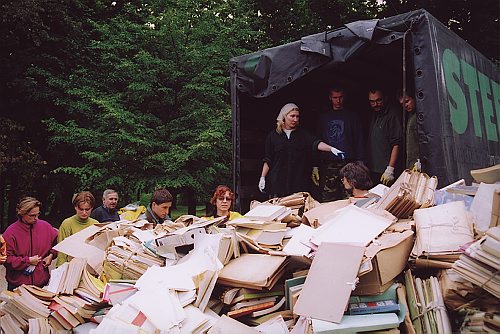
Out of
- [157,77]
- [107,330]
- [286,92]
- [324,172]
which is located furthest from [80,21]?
[107,330]

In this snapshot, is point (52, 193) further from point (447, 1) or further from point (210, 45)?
point (447, 1)

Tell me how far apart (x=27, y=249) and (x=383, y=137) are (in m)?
3.85

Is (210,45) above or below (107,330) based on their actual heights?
above

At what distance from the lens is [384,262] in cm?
280

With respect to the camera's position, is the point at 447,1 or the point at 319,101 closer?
the point at 319,101

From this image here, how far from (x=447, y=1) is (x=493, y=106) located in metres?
8.80

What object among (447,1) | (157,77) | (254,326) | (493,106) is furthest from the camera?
(447,1)

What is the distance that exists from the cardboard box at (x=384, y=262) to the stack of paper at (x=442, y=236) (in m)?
0.08

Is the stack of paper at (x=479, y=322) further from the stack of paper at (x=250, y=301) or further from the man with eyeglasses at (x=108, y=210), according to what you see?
the man with eyeglasses at (x=108, y=210)

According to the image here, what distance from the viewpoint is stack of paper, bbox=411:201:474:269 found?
2.88 m

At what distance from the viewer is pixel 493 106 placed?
229 inches

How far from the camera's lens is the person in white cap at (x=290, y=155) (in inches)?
227

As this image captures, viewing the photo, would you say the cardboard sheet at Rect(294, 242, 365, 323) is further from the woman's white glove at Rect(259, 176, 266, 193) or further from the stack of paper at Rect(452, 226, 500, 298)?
the woman's white glove at Rect(259, 176, 266, 193)

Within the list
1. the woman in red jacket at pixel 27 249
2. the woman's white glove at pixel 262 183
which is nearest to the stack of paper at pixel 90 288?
the woman in red jacket at pixel 27 249
